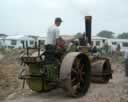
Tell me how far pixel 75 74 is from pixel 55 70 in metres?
0.59

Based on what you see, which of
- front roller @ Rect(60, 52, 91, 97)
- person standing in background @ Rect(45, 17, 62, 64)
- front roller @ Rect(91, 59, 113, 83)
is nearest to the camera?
front roller @ Rect(60, 52, 91, 97)

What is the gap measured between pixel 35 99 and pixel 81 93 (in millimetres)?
1284

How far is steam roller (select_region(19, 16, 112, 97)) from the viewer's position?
877 centimetres

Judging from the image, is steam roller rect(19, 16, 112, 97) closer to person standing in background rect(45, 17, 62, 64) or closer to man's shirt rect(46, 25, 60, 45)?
person standing in background rect(45, 17, 62, 64)

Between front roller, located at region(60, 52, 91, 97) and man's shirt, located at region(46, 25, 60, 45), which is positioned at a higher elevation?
man's shirt, located at region(46, 25, 60, 45)

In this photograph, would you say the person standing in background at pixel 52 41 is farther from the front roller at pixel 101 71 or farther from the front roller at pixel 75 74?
the front roller at pixel 101 71

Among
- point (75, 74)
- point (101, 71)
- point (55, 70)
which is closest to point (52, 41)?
point (55, 70)

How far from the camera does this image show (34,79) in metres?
9.20

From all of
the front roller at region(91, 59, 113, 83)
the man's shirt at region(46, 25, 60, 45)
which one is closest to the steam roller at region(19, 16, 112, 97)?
the man's shirt at region(46, 25, 60, 45)

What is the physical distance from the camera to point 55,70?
8.95m

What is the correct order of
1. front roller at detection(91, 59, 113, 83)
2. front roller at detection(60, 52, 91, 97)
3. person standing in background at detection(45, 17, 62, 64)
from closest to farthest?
front roller at detection(60, 52, 91, 97) → person standing in background at detection(45, 17, 62, 64) → front roller at detection(91, 59, 113, 83)

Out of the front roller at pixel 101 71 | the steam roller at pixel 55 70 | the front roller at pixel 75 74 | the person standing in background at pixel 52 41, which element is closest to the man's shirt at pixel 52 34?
the person standing in background at pixel 52 41

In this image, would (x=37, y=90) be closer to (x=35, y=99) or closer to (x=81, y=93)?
(x=35, y=99)

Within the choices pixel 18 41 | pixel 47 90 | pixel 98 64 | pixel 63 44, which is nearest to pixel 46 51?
pixel 63 44
